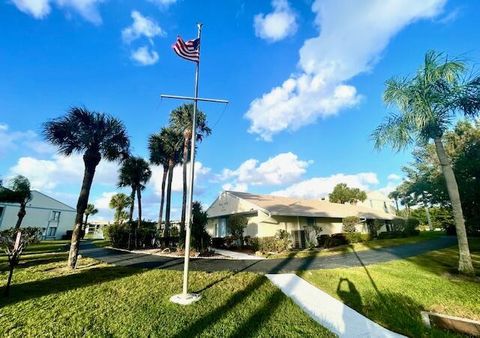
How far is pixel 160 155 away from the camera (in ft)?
86.3

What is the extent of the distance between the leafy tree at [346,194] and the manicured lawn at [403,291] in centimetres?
3840

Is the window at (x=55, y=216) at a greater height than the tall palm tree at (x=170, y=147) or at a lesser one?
lesser

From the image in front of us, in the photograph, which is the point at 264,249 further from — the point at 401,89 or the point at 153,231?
the point at 401,89

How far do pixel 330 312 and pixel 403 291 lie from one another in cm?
389

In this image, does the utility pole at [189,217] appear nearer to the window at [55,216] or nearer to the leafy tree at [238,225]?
the leafy tree at [238,225]

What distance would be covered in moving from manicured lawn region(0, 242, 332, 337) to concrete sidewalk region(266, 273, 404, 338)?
1.14ft

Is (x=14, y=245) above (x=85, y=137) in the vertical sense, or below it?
below

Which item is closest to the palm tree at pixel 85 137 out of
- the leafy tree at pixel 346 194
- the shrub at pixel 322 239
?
the shrub at pixel 322 239

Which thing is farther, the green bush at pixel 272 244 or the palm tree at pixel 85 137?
the green bush at pixel 272 244

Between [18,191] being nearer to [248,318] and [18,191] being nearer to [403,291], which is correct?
[248,318]

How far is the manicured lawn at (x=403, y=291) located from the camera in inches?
259

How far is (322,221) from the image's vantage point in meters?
25.2

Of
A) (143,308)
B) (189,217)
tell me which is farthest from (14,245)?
(189,217)

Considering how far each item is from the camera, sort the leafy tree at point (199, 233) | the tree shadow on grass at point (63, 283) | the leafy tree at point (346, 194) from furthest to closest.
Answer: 1. the leafy tree at point (346, 194)
2. the leafy tree at point (199, 233)
3. the tree shadow on grass at point (63, 283)
